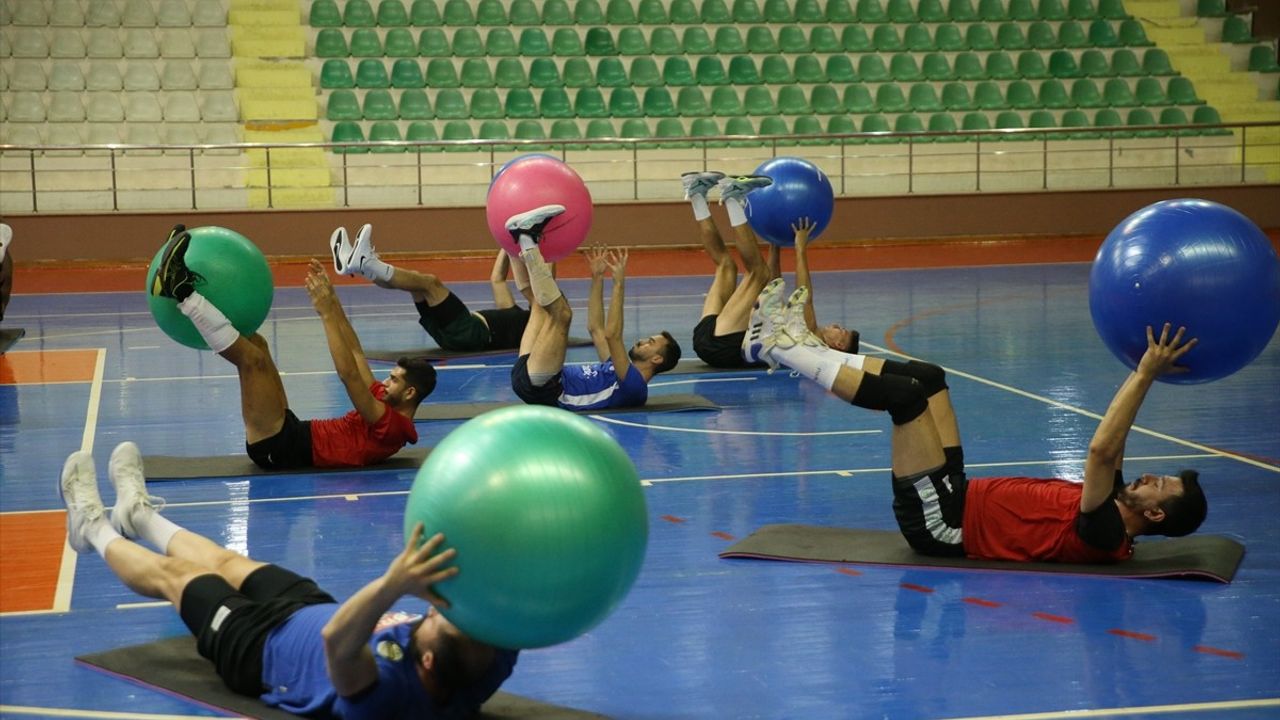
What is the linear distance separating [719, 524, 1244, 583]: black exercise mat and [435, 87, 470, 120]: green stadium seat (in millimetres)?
13994

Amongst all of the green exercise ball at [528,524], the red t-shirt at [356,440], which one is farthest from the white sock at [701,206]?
the green exercise ball at [528,524]

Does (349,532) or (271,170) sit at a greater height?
(271,170)

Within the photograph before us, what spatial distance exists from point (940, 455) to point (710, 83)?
50.3 feet

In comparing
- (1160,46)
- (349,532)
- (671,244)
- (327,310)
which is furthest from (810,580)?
(1160,46)

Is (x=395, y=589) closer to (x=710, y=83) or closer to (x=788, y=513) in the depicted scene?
(x=788, y=513)

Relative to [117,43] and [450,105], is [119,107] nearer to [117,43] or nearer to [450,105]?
[117,43]

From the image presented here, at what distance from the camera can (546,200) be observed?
8297 millimetres

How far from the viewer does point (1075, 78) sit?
21.0 metres

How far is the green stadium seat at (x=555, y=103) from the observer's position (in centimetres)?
1925

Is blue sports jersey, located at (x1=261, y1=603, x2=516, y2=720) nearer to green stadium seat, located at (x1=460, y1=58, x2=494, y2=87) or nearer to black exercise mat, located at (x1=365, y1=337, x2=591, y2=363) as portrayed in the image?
black exercise mat, located at (x1=365, y1=337, x2=591, y2=363)

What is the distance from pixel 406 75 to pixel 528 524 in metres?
17.0

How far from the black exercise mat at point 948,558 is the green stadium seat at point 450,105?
1399 cm

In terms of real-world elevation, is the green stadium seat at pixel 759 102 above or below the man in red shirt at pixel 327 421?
above

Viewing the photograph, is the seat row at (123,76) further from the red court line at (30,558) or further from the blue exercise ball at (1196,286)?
the blue exercise ball at (1196,286)
